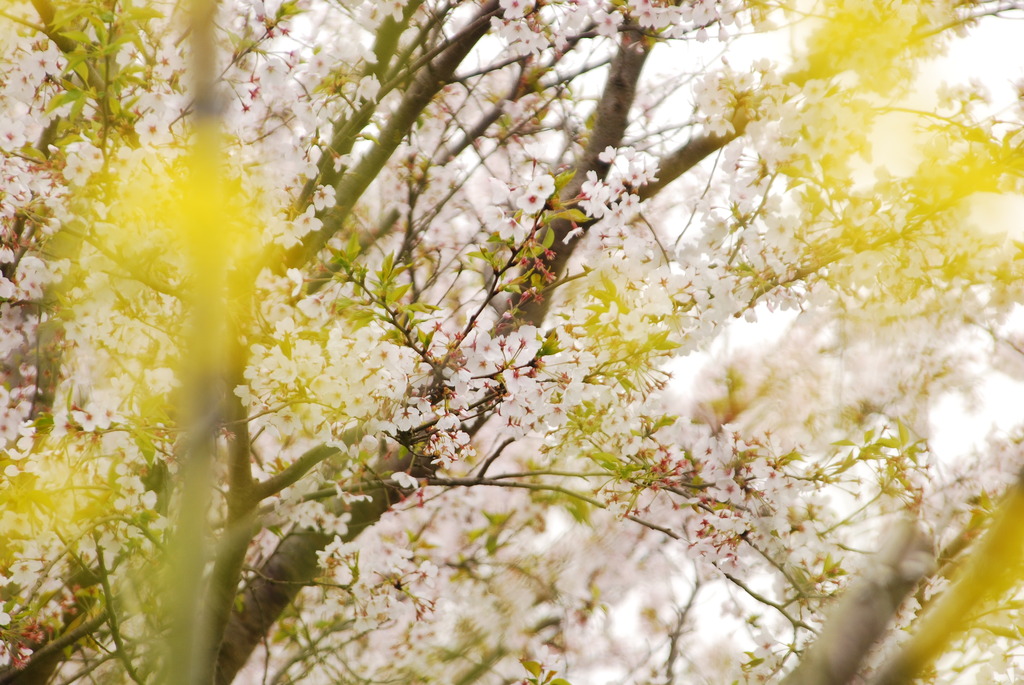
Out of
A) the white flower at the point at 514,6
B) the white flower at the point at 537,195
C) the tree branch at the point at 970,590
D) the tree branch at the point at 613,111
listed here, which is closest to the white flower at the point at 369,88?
the white flower at the point at 514,6

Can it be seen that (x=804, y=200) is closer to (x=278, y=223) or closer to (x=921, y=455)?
(x=921, y=455)

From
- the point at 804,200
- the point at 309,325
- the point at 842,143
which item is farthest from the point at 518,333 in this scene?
the point at 842,143

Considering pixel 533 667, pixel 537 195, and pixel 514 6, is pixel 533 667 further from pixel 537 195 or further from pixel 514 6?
pixel 514 6

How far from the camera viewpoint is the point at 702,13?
302 centimetres

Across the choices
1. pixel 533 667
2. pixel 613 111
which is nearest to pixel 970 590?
pixel 533 667

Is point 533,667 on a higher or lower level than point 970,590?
higher

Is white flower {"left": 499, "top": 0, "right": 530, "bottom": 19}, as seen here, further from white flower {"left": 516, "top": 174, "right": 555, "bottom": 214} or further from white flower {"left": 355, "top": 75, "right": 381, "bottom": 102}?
white flower {"left": 516, "top": 174, "right": 555, "bottom": 214}

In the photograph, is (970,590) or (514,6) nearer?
(970,590)

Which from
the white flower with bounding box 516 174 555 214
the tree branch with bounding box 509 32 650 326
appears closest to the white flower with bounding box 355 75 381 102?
Result: the tree branch with bounding box 509 32 650 326

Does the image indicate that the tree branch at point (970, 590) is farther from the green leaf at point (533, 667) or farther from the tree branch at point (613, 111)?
the tree branch at point (613, 111)

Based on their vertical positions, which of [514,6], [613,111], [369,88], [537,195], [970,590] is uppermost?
[369,88]

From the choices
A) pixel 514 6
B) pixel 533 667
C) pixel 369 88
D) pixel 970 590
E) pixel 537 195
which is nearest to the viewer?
pixel 970 590

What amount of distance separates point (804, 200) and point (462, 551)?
13.5 ft

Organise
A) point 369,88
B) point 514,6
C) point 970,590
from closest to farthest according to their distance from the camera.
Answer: point 970,590 → point 514,6 → point 369,88
